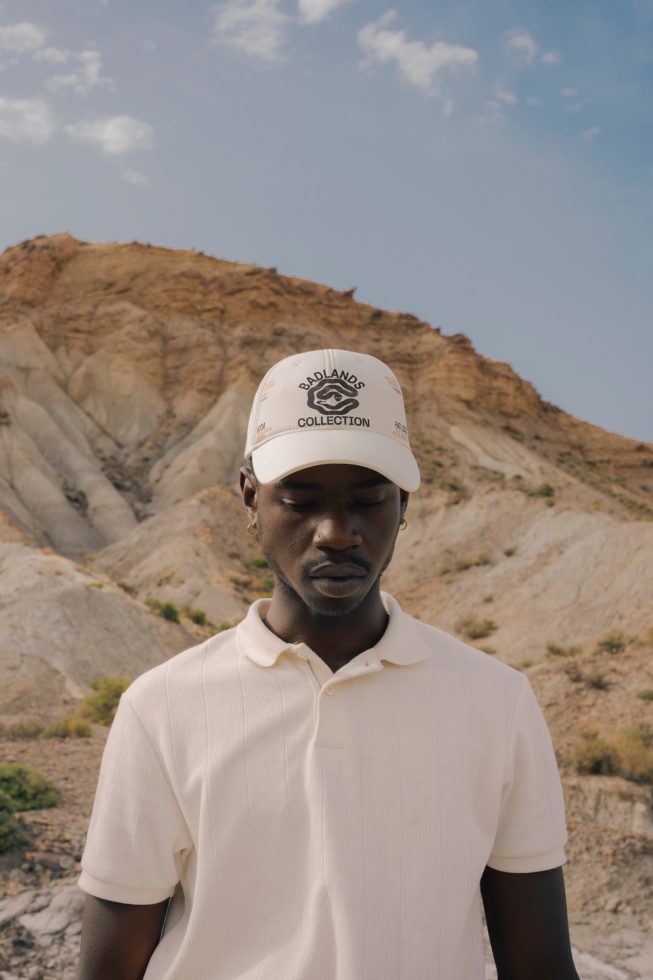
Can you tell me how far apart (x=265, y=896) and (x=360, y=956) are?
0.23m

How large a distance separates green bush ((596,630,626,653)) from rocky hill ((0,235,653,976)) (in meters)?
0.08

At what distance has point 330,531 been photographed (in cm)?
203

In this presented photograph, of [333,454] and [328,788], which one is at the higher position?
[333,454]

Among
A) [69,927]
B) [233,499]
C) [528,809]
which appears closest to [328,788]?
[528,809]

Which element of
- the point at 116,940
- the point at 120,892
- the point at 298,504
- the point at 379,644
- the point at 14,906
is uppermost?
the point at 298,504

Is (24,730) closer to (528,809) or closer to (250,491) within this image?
(250,491)

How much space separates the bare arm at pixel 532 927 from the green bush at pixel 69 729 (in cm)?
1222

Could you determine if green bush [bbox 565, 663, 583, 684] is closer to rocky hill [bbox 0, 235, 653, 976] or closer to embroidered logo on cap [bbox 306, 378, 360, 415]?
rocky hill [bbox 0, 235, 653, 976]

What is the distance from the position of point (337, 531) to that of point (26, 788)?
8674 millimetres

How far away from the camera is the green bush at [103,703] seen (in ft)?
47.7

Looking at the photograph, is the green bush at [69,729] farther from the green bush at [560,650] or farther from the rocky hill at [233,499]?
the green bush at [560,650]

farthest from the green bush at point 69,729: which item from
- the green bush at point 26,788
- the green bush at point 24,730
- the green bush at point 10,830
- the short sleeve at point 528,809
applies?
the short sleeve at point 528,809

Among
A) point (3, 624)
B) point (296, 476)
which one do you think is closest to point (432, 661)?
point (296, 476)

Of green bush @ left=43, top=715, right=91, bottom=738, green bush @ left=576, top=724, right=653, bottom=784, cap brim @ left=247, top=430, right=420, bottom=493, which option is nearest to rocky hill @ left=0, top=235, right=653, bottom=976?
green bush @ left=576, top=724, right=653, bottom=784
